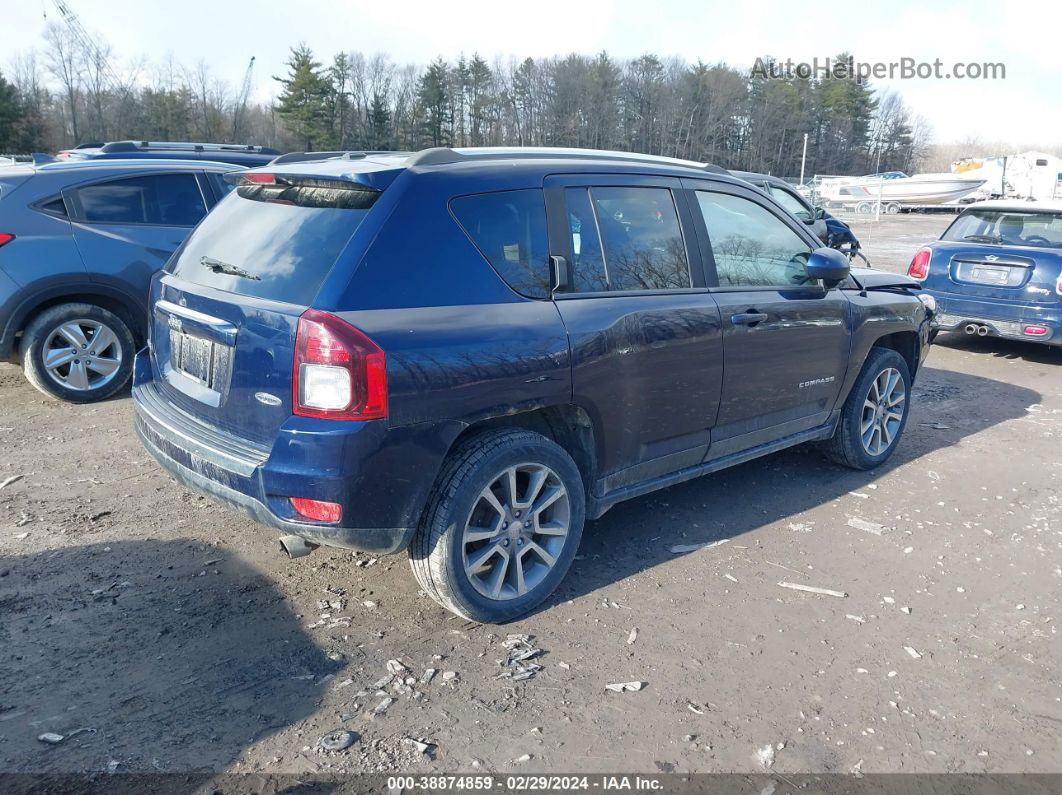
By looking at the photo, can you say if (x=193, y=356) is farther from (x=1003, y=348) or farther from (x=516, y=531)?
(x=1003, y=348)

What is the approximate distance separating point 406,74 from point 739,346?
3124 inches

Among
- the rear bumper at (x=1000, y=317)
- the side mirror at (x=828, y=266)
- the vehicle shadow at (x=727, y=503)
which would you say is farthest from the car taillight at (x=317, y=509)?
the rear bumper at (x=1000, y=317)

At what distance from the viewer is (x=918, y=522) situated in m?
4.79

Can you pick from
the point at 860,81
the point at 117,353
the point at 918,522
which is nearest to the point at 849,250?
the point at 918,522

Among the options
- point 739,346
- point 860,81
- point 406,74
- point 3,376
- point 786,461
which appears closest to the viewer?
point 739,346

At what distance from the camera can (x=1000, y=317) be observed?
8719 mm

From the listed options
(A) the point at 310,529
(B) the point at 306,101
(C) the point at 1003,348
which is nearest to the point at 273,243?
(A) the point at 310,529

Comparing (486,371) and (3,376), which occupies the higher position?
(486,371)

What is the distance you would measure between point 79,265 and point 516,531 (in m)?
4.67

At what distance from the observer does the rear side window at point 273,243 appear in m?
3.21

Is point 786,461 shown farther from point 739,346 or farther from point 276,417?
point 276,417

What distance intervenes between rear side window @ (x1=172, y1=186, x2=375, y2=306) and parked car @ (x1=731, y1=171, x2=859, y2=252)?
7.47 meters

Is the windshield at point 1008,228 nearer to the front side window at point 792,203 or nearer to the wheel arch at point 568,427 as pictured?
A: the front side window at point 792,203

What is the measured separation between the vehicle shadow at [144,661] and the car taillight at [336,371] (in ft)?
3.38
